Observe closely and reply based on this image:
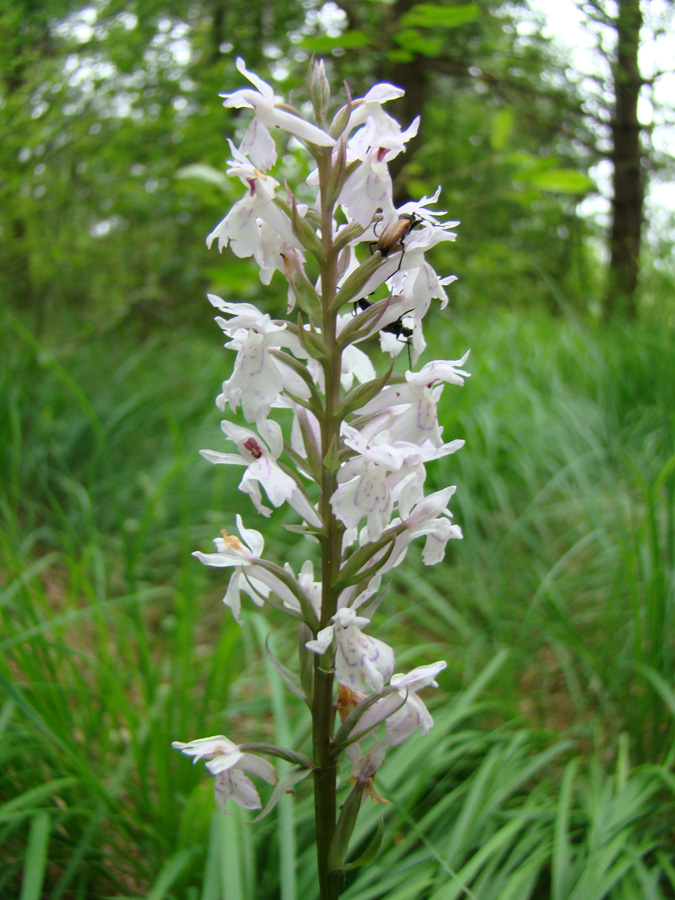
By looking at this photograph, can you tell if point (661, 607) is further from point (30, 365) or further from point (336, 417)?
point (30, 365)

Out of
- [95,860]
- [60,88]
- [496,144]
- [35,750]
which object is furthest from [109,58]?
[95,860]

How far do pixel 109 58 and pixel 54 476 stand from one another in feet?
8.00

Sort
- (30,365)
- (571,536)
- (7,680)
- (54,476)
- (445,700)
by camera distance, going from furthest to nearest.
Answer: (30,365) < (54,476) < (571,536) < (445,700) < (7,680)

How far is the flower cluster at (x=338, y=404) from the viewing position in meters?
1.03

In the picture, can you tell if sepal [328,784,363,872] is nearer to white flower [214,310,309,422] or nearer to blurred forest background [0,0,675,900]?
blurred forest background [0,0,675,900]

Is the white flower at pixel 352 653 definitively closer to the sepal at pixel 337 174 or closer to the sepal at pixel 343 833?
the sepal at pixel 343 833

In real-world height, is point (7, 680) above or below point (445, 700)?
above

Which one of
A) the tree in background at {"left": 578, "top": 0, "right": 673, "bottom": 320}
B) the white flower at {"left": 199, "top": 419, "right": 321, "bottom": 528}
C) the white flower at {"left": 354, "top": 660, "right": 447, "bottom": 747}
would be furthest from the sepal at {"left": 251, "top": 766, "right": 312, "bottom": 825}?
the tree in background at {"left": 578, "top": 0, "right": 673, "bottom": 320}

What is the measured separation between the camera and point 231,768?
3.73 feet

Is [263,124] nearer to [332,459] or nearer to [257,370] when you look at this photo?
[257,370]

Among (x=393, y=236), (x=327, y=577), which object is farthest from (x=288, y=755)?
(x=393, y=236)

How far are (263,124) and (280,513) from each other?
259 centimetres

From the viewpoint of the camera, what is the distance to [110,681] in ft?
6.48

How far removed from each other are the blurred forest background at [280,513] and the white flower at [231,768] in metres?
0.42
